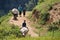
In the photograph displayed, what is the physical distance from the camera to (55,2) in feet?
89.7

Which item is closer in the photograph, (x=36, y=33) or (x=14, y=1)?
(x=36, y=33)

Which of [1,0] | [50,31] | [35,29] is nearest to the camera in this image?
[50,31]

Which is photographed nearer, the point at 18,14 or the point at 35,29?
the point at 35,29

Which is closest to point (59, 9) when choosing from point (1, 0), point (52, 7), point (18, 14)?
point (52, 7)

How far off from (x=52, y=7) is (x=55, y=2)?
991 millimetres

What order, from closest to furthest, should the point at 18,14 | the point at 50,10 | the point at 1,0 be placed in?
the point at 50,10
the point at 18,14
the point at 1,0

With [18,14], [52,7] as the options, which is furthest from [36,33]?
[18,14]

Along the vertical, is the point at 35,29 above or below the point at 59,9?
below

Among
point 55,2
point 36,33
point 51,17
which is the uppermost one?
point 55,2

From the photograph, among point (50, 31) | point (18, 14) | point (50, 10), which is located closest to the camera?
point (50, 31)

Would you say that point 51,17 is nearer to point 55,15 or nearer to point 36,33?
point 55,15

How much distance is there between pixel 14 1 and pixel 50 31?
7398 cm

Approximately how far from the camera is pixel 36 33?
76.0 ft

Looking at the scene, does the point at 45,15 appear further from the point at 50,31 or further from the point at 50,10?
the point at 50,31
